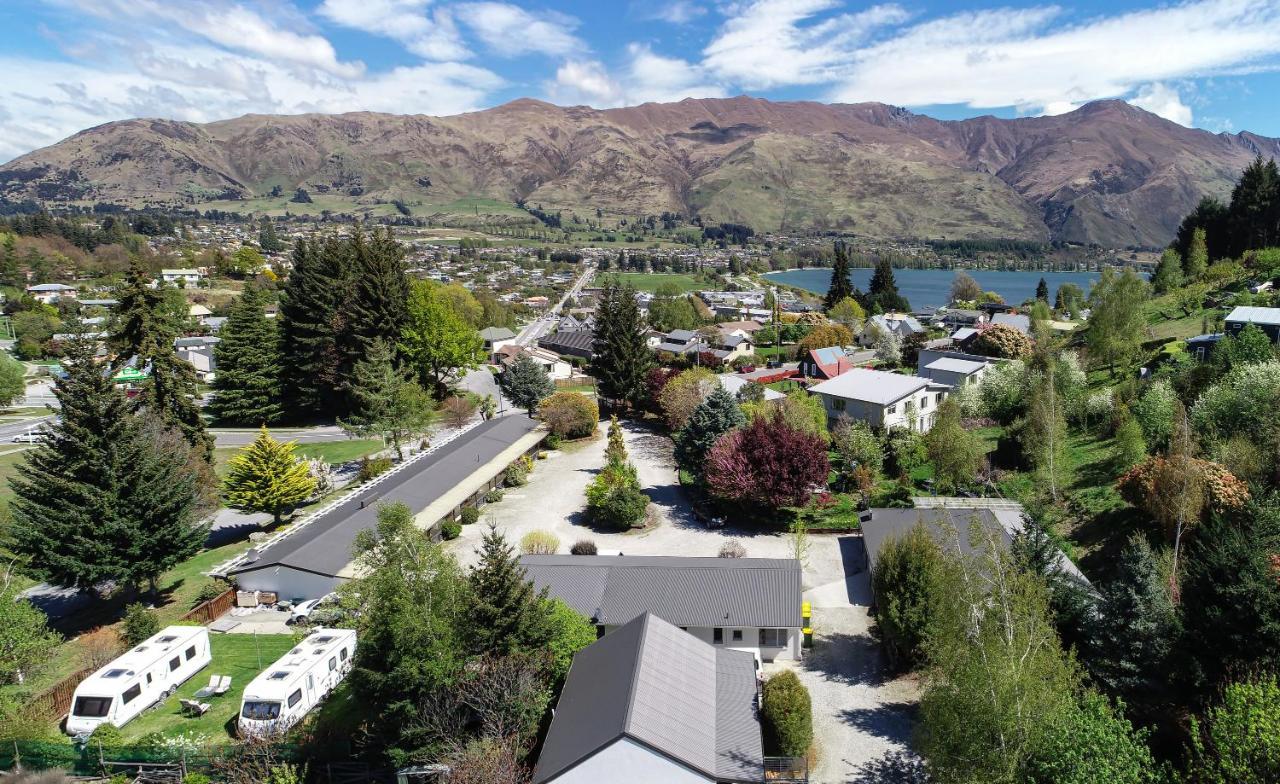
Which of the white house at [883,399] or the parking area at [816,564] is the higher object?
the white house at [883,399]

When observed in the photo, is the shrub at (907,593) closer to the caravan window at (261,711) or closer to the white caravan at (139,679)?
the caravan window at (261,711)

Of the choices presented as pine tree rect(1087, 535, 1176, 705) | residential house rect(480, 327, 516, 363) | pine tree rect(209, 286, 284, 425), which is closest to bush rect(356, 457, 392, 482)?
pine tree rect(209, 286, 284, 425)

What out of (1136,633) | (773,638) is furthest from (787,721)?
(1136,633)

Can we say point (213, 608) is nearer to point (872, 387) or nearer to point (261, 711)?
point (261, 711)

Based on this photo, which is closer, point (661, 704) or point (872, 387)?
point (661, 704)

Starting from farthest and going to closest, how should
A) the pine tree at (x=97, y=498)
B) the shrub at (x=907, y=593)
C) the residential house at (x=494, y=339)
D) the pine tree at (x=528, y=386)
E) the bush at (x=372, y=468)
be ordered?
the residential house at (x=494, y=339) → the pine tree at (x=528, y=386) → the bush at (x=372, y=468) → the pine tree at (x=97, y=498) → the shrub at (x=907, y=593)

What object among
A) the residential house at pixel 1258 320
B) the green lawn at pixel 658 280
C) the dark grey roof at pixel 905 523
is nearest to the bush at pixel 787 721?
the dark grey roof at pixel 905 523

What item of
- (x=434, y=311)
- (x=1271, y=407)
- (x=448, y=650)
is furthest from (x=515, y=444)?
(x=1271, y=407)
